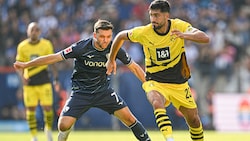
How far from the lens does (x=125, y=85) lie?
76.5 feet

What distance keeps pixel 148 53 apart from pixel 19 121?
12.5 metres

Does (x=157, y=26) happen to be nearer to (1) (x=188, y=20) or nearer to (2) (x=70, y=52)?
(2) (x=70, y=52)

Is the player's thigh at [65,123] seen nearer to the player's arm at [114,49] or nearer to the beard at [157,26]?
the player's arm at [114,49]

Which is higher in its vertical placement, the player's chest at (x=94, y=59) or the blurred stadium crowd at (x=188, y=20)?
the player's chest at (x=94, y=59)

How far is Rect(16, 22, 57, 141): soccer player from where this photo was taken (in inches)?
699

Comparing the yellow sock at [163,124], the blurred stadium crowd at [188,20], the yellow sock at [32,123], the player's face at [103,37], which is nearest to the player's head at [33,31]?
the yellow sock at [32,123]

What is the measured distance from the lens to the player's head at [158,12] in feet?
38.6

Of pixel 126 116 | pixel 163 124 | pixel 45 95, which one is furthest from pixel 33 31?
pixel 163 124

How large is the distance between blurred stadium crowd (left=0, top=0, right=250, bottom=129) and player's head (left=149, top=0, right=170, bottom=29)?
11.0m

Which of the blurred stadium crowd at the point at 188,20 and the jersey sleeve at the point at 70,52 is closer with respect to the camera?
the jersey sleeve at the point at 70,52

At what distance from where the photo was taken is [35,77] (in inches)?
711

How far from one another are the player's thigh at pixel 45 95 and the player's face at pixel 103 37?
5303 millimetres

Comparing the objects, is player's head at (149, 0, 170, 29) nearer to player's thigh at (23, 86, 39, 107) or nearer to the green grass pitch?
the green grass pitch

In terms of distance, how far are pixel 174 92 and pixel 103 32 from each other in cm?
162
